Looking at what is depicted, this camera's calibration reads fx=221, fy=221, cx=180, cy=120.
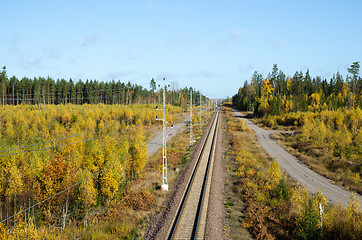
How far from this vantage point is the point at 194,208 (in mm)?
20047

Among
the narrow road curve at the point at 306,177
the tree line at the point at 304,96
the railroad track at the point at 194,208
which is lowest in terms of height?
the narrow road curve at the point at 306,177

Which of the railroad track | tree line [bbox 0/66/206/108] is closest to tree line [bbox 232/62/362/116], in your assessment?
tree line [bbox 0/66/206/108]

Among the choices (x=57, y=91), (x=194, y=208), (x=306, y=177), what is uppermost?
(x=57, y=91)

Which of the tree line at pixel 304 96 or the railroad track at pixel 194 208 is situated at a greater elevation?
the tree line at pixel 304 96

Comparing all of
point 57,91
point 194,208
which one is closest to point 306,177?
point 194,208

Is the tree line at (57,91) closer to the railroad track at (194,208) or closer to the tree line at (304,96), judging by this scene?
the tree line at (304,96)

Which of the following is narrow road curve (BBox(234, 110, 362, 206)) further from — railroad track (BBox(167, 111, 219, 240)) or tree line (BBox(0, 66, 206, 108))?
tree line (BBox(0, 66, 206, 108))

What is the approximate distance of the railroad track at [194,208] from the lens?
16.2 metres

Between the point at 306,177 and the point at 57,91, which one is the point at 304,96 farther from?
the point at 57,91

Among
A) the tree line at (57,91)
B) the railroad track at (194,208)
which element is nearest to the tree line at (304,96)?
the tree line at (57,91)

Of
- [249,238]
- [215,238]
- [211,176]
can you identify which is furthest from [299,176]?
[215,238]

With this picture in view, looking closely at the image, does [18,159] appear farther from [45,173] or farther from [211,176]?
[211,176]

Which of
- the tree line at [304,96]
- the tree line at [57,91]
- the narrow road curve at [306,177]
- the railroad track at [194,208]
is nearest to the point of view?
the railroad track at [194,208]

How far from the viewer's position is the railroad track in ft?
53.2
